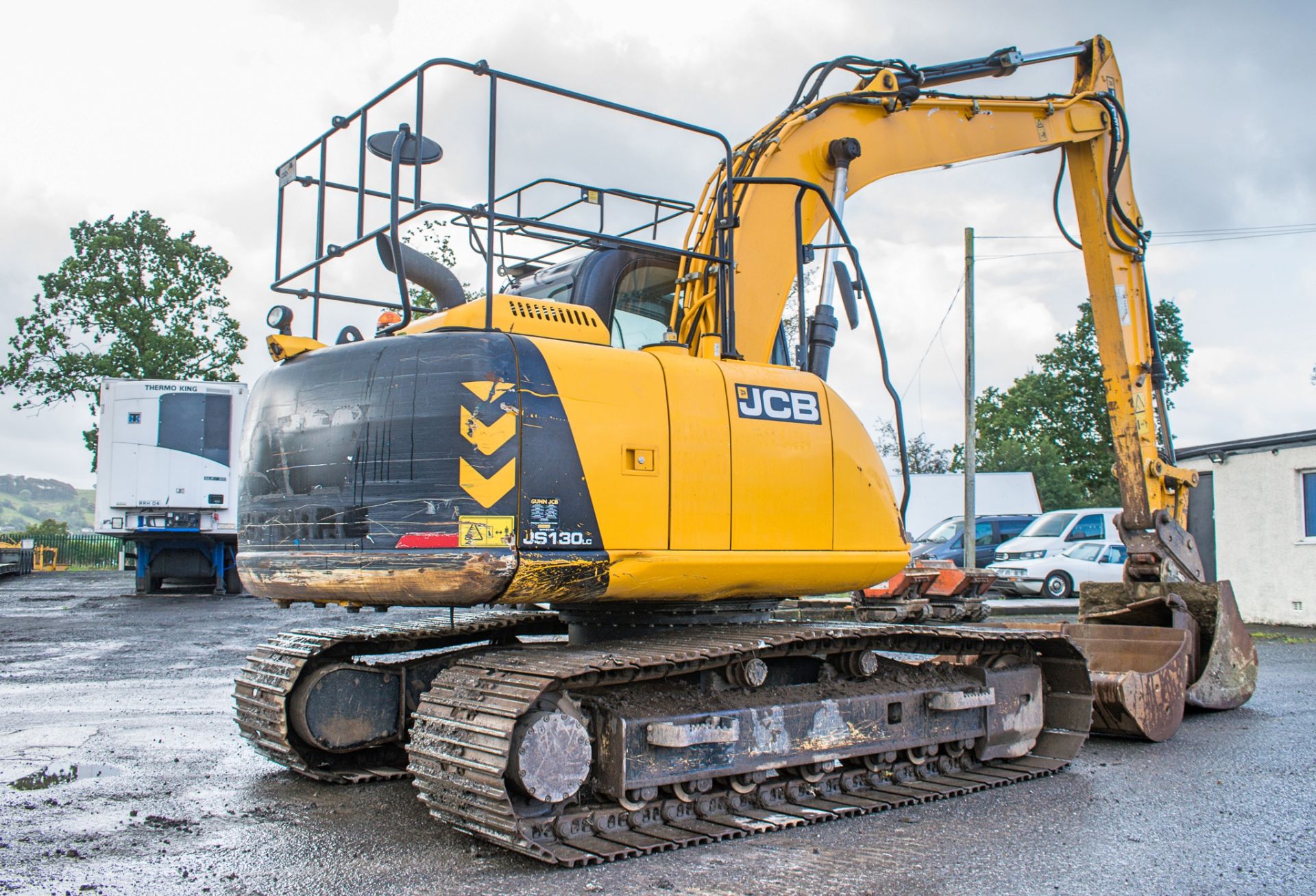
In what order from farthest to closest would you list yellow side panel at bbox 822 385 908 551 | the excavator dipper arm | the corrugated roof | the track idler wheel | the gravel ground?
the corrugated roof → the excavator dipper arm → yellow side panel at bbox 822 385 908 551 → the track idler wheel → the gravel ground

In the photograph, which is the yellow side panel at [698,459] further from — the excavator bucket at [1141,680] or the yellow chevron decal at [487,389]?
the excavator bucket at [1141,680]

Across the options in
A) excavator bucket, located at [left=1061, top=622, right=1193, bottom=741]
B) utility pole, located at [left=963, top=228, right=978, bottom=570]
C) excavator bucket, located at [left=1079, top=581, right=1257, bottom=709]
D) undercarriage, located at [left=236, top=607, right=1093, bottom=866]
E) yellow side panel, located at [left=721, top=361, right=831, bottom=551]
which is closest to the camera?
undercarriage, located at [left=236, top=607, right=1093, bottom=866]

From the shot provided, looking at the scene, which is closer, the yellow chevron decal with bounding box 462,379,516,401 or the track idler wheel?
the track idler wheel

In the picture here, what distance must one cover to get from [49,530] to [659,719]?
52509 millimetres

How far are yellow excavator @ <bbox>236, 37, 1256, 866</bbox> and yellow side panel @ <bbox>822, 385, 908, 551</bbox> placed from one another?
0.06ft

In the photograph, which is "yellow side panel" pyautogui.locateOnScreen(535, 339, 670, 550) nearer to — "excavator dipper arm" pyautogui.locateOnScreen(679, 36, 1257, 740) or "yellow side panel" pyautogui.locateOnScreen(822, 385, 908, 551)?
"yellow side panel" pyautogui.locateOnScreen(822, 385, 908, 551)

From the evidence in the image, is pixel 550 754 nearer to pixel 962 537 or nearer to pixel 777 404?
pixel 777 404

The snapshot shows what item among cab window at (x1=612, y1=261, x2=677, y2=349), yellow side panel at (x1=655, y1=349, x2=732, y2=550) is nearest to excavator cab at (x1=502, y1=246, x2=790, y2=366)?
cab window at (x1=612, y1=261, x2=677, y2=349)

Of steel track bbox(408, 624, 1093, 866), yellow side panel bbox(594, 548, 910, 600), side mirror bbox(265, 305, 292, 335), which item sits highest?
side mirror bbox(265, 305, 292, 335)

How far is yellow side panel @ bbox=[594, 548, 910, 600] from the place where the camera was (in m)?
5.18

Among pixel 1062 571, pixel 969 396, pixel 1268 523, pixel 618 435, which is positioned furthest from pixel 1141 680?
pixel 969 396

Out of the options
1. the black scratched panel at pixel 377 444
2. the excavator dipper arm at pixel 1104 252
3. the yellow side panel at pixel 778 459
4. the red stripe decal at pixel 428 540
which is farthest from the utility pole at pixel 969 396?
the red stripe decal at pixel 428 540

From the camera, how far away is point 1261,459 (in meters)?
18.7

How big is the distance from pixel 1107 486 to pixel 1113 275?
51209 millimetres
